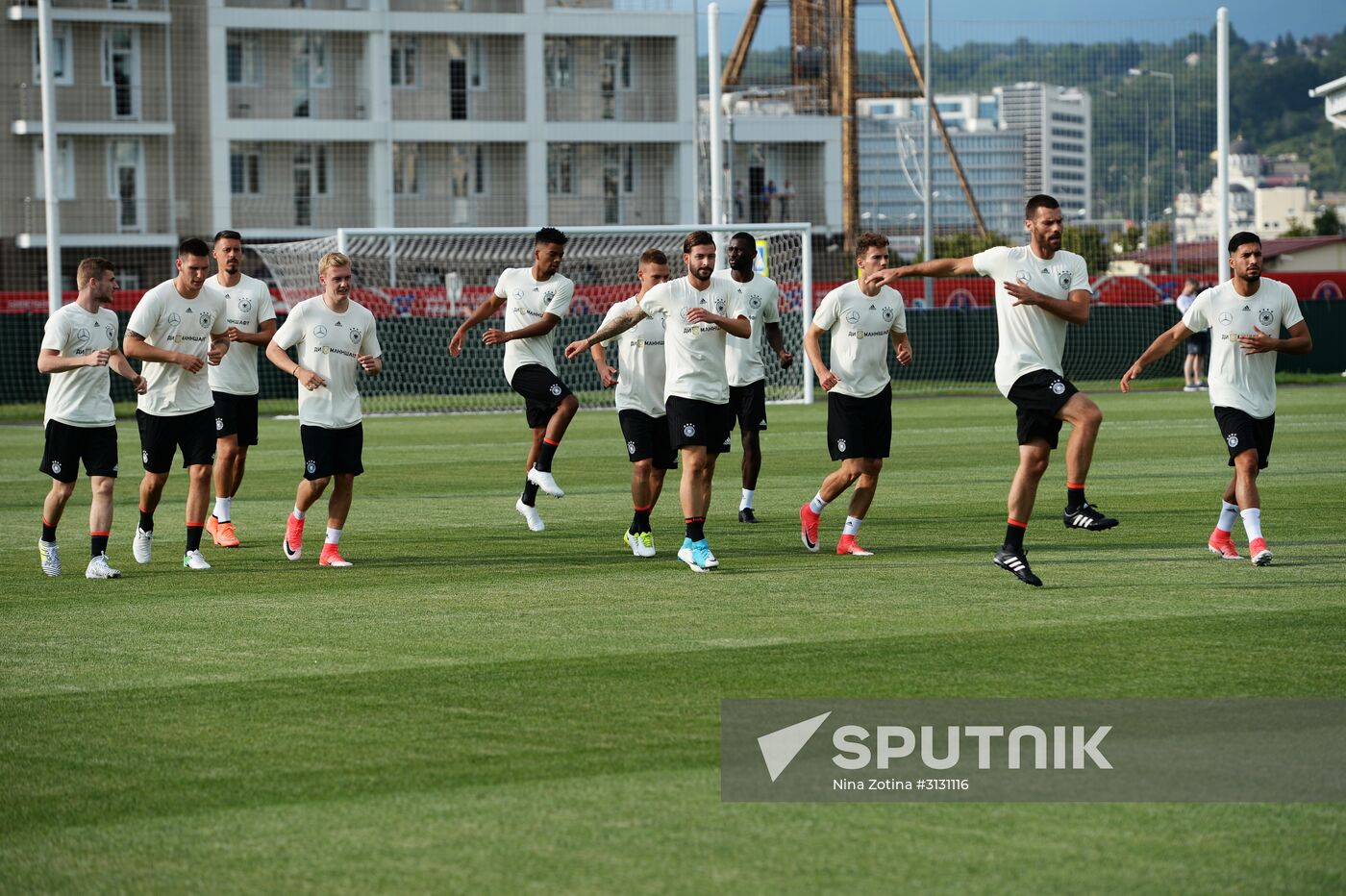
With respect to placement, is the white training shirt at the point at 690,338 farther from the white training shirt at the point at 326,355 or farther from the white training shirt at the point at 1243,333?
the white training shirt at the point at 1243,333

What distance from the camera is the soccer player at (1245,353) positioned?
36.4ft

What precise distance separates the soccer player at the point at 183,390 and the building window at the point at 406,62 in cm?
4125

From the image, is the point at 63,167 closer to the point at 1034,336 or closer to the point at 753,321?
the point at 753,321

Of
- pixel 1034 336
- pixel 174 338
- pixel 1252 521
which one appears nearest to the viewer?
pixel 1034 336

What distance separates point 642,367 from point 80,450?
3.85 metres

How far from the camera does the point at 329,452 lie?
11.7 meters

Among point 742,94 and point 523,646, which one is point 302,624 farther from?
point 742,94

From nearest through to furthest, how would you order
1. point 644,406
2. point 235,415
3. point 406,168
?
point 644,406
point 235,415
point 406,168

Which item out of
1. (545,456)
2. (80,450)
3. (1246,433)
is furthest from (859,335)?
(80,450)

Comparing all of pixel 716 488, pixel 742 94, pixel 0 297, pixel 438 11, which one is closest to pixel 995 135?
pixel 742 94

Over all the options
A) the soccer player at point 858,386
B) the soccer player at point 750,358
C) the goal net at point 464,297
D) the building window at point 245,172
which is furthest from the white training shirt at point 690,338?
the building window at point 245,172

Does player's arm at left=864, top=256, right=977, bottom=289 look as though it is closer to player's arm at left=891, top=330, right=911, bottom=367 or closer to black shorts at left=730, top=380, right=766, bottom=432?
player's arm at left=891, top=330, right=911, bottom=367

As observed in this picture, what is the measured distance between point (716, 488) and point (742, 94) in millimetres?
40608

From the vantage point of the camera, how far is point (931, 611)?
9.35 m
